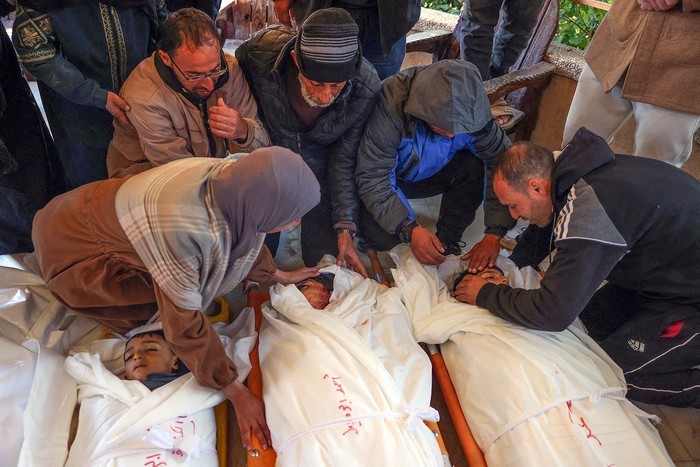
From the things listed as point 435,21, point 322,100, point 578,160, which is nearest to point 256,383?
point 322,100

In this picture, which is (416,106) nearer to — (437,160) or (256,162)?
(437,160)

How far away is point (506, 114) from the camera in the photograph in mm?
3053

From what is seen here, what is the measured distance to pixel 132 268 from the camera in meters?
1.57

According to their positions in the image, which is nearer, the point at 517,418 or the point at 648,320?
the point at 517,418


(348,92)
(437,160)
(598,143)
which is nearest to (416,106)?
(348,92)

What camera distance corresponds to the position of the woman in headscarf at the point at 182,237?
1.25 meters

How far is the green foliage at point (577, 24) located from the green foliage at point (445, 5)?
0.99 m

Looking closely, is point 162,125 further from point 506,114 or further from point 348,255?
point 506,114

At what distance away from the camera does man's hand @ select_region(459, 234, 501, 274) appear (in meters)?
2.18

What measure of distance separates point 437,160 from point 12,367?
74.2 inches

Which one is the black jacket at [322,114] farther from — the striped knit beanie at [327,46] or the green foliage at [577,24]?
the green foliage at [577,24]

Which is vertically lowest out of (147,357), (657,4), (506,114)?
(147,357)

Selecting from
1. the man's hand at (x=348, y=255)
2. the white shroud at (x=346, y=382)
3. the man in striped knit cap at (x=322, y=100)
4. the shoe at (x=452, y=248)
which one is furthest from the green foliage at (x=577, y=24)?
the white shroud at (x=346, y=382)

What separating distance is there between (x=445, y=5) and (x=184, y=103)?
3627mm
